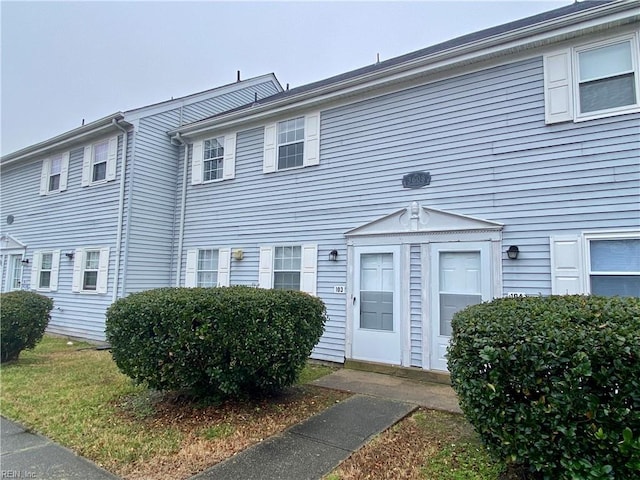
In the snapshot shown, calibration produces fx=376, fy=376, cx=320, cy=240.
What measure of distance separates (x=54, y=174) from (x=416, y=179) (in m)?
11.8

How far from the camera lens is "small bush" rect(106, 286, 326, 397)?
4.19 meters

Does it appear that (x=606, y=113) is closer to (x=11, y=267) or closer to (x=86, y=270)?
(x=86, y=270)

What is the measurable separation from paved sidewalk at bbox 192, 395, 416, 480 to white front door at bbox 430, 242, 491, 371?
1724 millimetres

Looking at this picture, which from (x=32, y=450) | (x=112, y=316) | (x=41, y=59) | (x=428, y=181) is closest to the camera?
(x=32, y=450)

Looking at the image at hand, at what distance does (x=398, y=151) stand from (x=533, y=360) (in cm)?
514

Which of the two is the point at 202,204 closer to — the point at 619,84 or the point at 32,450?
the point at 32,450

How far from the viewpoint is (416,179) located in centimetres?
663

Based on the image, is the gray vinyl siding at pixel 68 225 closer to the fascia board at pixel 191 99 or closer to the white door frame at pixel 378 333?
the fascia board at pixel 191 99

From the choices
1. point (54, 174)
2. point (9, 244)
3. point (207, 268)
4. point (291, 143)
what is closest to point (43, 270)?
point (9, 244)

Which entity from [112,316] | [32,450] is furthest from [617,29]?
[32,450]

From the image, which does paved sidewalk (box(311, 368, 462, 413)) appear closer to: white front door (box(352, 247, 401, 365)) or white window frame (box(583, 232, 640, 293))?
white front door (box(352, 247, 401, 365))

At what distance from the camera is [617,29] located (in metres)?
5.14

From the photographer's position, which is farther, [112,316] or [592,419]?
[112,316]

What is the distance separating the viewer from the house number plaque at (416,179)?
6535mm
